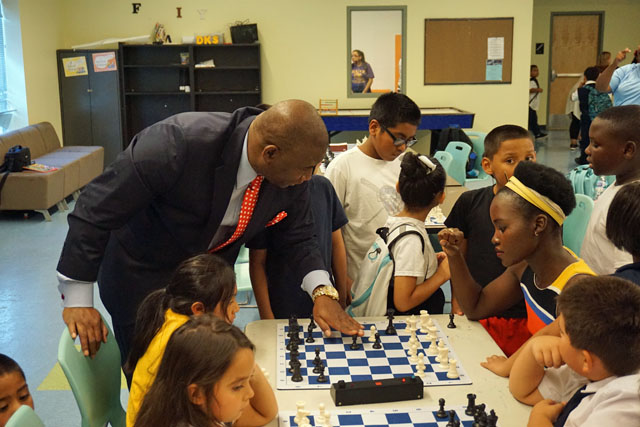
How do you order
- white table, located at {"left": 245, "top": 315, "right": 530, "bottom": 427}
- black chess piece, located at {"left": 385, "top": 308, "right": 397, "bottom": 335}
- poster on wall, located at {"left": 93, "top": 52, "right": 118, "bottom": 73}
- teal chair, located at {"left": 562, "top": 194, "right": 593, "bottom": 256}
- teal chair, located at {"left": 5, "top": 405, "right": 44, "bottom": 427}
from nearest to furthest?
teal chair, located at {"left": 5, "top": 405, "right": 44, "bottom": 427} → white table, located at {"left": 245, "top": 315, "right": 530, "bottom": 427} → black chess piece, located at {"left": 385, "top": 308, "right": 397, "bottom": 335} → teal chair, located at {"left": 562, "top": 194, "right": 593, "bottom": 256} → poster on wall, located at {"left": 93, "top": 52, "right": 118, "bottom": 73}

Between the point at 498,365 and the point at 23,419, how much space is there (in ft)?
4.32

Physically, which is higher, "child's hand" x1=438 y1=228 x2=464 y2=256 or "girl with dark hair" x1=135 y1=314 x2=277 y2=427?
"child's hand" x1=438 y1=228 x2=464 y2=256

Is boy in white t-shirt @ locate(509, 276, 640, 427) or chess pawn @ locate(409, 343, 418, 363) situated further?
chess pawn @ locate(409, 343, 418, 363)

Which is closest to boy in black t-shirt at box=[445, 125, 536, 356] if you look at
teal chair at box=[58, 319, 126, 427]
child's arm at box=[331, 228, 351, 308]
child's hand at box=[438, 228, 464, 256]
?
child's hand at box=[438, 228, 464, 256]

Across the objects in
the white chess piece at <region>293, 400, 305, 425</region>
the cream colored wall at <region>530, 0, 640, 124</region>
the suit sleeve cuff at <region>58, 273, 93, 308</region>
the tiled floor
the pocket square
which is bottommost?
the tiled floor

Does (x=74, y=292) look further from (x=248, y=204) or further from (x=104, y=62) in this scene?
(x=104, y=62)

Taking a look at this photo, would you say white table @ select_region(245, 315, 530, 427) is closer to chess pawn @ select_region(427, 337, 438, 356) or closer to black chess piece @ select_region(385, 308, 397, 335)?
chess pawn @ select_region(427, 337, 438, 356)

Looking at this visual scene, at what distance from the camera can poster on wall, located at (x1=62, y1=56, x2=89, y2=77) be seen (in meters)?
10.1

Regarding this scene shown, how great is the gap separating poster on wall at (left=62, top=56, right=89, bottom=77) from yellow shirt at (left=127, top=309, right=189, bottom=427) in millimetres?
9008

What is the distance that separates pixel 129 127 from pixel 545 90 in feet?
27.7

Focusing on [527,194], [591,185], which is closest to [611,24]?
[591,185]

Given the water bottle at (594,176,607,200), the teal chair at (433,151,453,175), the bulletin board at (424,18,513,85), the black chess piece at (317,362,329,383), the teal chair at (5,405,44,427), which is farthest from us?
the bulletin board at (424,18,513,85)

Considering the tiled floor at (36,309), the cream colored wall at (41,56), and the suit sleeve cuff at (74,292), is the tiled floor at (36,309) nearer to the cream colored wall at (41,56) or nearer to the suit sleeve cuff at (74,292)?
the suit sleeve cuff at (74,292)

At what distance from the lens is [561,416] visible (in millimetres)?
→ 1730
